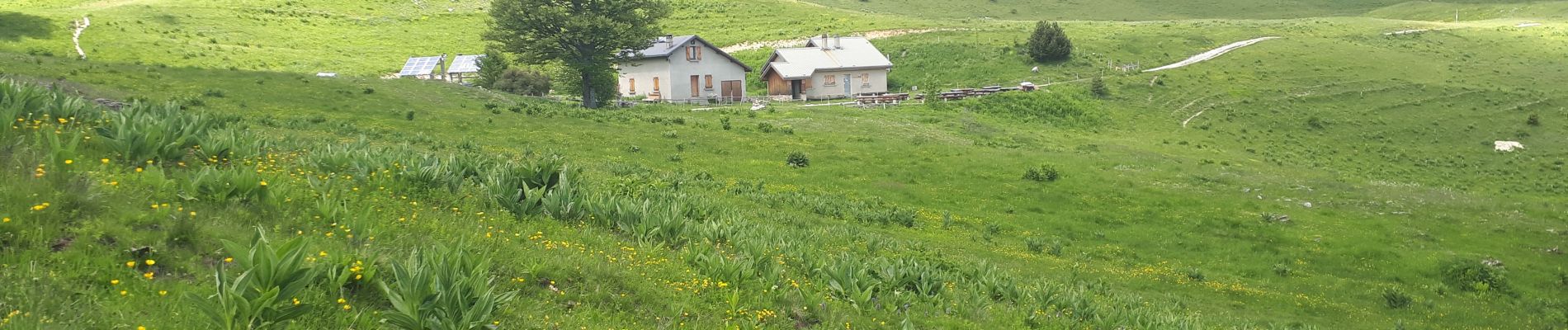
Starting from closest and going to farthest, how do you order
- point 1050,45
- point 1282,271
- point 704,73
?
point 1282,271 < point 704,73 < point 1050,45

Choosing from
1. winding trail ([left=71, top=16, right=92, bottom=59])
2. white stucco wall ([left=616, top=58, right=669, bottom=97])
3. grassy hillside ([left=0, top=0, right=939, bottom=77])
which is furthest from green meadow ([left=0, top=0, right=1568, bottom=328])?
white stucco wall ([left=616, top=58, right=669, bottom=97])

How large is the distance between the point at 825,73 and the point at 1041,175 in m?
43.1

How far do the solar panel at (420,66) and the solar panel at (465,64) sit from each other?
4.23ft

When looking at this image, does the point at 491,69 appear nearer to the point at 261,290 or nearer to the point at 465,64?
the point at 465,64

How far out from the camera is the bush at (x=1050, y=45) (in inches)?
3002

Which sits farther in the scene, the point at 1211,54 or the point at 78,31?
the point at 1211,54

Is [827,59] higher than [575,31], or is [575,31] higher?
[575,31]

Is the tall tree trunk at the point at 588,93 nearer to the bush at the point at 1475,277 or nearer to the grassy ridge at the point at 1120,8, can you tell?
the bush at the point at 1475,277

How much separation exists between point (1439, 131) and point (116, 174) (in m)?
67.9

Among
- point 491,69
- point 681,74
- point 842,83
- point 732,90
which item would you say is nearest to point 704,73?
point 681,74

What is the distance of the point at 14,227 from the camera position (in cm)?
676

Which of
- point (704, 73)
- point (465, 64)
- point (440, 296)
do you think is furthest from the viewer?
point (465, 64)

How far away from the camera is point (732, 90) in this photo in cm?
6950

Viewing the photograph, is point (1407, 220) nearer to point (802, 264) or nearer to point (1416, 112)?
point (802, 264)
